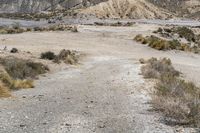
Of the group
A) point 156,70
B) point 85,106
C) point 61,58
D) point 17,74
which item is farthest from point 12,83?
point 61,58

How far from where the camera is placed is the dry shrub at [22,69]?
24.6m

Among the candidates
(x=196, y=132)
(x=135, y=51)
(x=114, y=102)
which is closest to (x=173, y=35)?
(x=135, y=51)

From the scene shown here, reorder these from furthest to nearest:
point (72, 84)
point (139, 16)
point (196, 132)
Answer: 1. point (139, 16)
2. point (72, 84)
3. point (196, 132)

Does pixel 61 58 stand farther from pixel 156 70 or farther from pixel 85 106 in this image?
pixel 85 106

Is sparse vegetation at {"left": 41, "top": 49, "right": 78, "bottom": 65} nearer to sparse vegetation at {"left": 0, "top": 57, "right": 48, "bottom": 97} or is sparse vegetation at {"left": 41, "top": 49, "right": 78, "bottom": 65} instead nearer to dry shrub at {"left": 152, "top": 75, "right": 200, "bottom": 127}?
sparse vegetation at {"left": 0, "top": 57, "right": 48, "bottom": 97}

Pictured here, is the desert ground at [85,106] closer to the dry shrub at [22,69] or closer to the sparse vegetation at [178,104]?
the sparse vegetation at [178,104]

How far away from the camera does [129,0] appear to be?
193 meters

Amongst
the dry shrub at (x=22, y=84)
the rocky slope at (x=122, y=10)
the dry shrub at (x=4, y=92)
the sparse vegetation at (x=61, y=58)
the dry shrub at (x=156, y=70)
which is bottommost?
the rocky slope at (x=122, y=10)

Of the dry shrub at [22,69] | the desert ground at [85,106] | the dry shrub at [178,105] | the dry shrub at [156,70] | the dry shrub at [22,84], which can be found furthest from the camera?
the dry shrub at [156,70]

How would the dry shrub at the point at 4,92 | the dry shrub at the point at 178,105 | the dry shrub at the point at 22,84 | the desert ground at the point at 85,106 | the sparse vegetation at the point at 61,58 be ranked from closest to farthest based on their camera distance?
the desert ground at the point at 85,106
the dry shrub at the point at 178,105
the dry shrub at the point at 4,92
the dry shrub at the point at 22,84
the sparse vegetation at the point at 61,58

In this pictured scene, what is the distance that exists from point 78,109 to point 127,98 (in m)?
2.77

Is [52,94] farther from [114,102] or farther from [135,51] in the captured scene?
[135,51]

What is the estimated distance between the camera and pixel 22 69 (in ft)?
83.6

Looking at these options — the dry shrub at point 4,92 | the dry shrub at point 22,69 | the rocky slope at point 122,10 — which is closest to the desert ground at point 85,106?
the dry shrub at point 4,92
